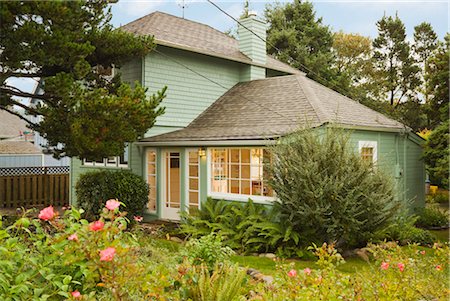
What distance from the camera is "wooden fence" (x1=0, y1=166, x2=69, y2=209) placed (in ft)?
48.9

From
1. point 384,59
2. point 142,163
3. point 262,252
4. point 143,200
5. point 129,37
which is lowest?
point 262,252

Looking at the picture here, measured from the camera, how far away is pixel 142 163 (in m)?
12.4

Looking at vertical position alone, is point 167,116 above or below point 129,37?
below

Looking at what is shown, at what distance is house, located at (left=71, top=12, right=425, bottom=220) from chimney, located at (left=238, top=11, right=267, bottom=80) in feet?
0.17

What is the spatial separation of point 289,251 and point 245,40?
8970 mm

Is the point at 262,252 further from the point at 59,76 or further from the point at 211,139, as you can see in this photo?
the point at 59,76

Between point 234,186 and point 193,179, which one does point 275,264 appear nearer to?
→ point 234,186

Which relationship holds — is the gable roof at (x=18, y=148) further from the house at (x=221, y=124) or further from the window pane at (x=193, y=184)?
the window pane at (x=193, y=184)

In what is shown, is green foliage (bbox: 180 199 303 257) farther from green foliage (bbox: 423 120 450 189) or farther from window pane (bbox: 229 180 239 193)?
green foliage (bbox: 423 120 450 189)

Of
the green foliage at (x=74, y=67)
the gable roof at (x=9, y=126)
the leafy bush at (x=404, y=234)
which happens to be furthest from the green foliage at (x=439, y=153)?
the gable roof at (x=9, y=126)

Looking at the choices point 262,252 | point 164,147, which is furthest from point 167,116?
point 262,252

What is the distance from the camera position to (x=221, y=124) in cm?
1164

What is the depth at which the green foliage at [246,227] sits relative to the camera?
832 cm

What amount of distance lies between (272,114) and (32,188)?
977 cm
